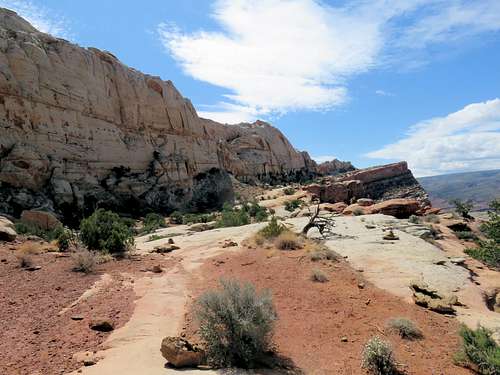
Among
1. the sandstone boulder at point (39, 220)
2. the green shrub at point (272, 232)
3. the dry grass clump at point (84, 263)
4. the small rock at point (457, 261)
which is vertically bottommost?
the small rock at point (457, 261)

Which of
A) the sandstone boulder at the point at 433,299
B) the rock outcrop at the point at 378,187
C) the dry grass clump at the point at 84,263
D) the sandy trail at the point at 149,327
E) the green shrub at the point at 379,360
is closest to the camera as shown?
the sandy trail at the point at 149,327

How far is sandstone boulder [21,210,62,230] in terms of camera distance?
792 inches

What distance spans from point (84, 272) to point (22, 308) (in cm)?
307

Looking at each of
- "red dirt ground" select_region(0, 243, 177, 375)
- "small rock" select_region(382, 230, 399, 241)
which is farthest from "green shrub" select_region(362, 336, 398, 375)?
"small rock" select_region(382, 230, 399, 241)

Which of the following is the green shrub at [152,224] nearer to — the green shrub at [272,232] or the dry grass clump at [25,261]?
the green shrub at [272,232]

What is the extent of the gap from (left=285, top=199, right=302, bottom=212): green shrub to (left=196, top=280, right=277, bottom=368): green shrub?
2993 centimetres

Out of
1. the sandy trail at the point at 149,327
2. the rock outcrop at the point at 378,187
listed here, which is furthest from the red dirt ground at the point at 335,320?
the rock outcrop at the point at 378,187

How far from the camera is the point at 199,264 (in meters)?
12.3

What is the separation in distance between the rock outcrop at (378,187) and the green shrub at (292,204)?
22.7 ft

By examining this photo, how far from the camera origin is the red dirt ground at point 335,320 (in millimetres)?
5625

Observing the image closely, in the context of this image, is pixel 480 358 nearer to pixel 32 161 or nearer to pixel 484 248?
pixel 484 248

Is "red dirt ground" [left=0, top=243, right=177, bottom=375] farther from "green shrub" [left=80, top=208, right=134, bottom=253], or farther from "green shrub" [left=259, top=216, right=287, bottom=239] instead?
"green shrub" [left=259, top=216, right=287, bottom=239]

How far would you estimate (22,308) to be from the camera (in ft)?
23.5

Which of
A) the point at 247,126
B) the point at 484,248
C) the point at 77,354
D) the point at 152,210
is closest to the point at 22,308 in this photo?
the point at 77,354
